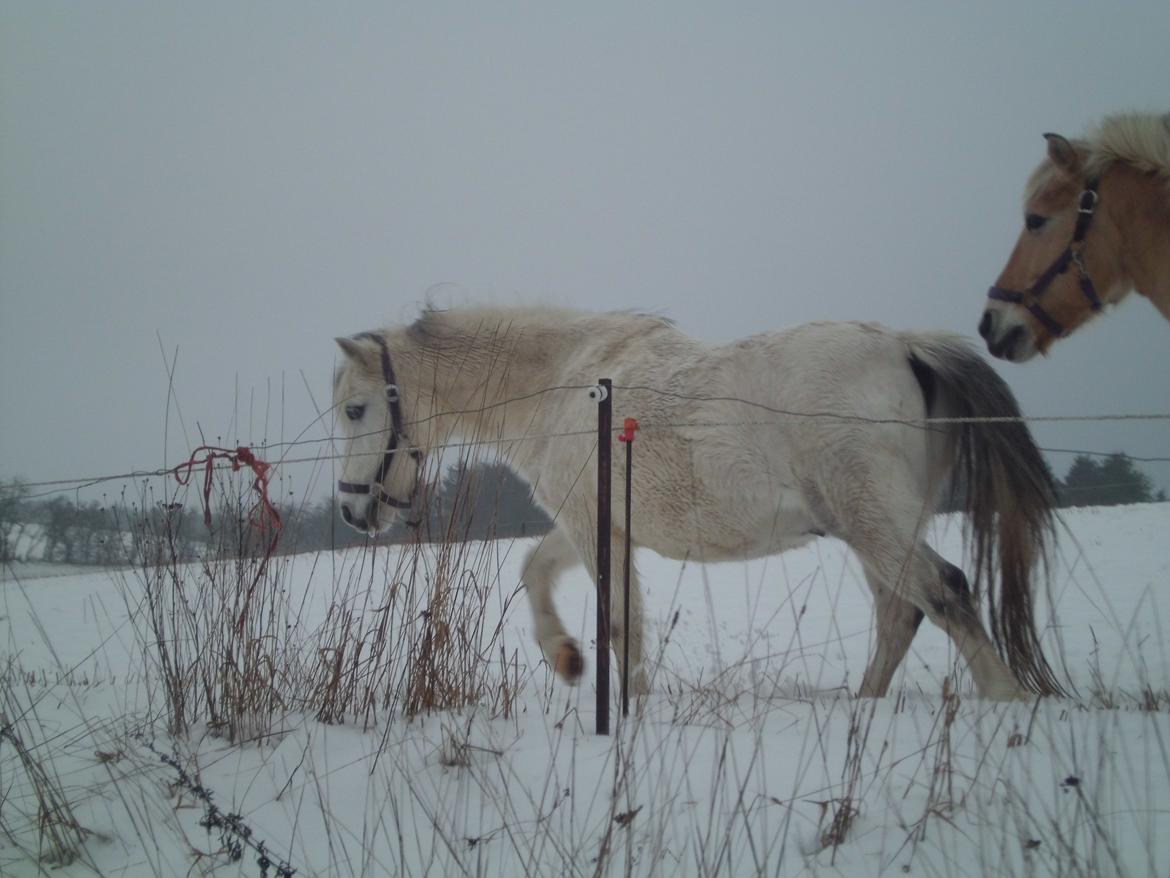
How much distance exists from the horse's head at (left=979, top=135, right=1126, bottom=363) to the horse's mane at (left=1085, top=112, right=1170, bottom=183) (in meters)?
0.05

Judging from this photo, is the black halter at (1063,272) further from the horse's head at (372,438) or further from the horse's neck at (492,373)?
the horse's head at (372,438)

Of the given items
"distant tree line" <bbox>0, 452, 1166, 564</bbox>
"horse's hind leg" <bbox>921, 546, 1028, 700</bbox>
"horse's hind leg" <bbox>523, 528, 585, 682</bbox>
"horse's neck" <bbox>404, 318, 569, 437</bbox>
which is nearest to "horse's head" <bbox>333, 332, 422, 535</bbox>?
"horse's neck" <bbox>404, 318, 569, 437</bbox>

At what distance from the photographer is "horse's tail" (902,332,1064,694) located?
10.9 feet

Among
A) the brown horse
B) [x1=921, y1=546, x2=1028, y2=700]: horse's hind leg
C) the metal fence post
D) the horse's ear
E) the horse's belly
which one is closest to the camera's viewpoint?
the metal fence post

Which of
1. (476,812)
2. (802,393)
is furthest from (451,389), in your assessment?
(476,812)

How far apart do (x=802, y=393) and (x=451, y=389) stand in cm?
244

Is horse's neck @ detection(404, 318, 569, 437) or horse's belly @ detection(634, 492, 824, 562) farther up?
horse's neck @ detection(404, 318, 569, 437)

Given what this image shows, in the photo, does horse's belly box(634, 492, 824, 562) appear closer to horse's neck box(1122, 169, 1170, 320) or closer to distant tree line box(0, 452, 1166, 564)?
distant tree line box(0, 452, 1166, 564)

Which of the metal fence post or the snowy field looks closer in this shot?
the snowy field

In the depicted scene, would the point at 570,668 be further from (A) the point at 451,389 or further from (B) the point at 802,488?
(A) the point at 451,389

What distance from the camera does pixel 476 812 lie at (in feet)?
6.58

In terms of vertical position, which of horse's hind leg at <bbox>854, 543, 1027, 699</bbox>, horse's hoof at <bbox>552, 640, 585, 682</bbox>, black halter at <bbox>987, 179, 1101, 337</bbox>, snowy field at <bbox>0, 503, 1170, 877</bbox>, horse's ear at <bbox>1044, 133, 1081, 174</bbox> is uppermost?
horse's ear at <bbox>1044, 133, 1081, 174</bbox>

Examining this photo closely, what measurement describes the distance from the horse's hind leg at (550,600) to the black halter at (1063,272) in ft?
8.69

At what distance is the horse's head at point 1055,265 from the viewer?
3193 millimetres
